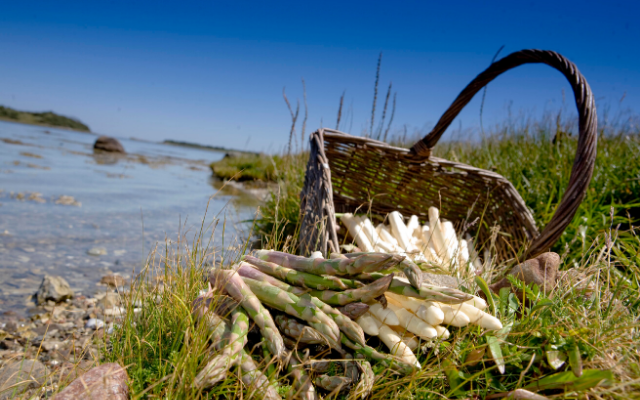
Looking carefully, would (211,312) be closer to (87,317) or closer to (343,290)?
(343,290)

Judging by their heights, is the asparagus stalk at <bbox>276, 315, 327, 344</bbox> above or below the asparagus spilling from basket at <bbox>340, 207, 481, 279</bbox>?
below

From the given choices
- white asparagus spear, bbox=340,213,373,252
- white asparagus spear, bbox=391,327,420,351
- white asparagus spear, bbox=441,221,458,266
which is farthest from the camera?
white asparagus spear, bbox=441,221,458,266

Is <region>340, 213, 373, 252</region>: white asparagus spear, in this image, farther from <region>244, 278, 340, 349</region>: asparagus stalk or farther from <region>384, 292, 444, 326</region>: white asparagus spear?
<region>244, 278, 340, 349</region>: asparagus stalk

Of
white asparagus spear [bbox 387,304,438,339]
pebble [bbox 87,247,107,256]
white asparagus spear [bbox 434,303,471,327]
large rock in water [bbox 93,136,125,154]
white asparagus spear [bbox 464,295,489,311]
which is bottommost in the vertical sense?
pebble [bbox 87,247,107,256]

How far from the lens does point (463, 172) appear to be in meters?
3.13

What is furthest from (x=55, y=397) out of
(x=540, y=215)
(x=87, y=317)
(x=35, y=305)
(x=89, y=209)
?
(x=89, y=209)

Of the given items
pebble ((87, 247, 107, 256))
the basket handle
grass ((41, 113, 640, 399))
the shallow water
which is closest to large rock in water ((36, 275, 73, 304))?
the shallow water

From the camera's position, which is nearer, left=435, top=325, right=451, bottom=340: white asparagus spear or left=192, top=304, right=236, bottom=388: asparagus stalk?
left=192, top=304, right=236, bottom=388: asparagus stalk

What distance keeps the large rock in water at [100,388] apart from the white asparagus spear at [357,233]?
1594 mm

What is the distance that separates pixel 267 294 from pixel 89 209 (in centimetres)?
660

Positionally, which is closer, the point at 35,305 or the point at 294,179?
the point at 35,305

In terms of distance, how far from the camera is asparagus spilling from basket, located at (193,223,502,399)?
1072 millimetres

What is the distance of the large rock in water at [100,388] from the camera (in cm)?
95

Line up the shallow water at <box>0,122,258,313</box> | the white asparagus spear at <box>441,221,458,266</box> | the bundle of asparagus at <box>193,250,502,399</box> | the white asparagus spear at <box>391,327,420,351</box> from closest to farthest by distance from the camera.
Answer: the bundle of asparagus at <box>193,250,502,399</box>, the white asparagus spear at <box>391,327,420,351</box>, the white asparagus spear at <box>441,221,458,266</box>, the shallow water at <box>0,122,258,313</box>
